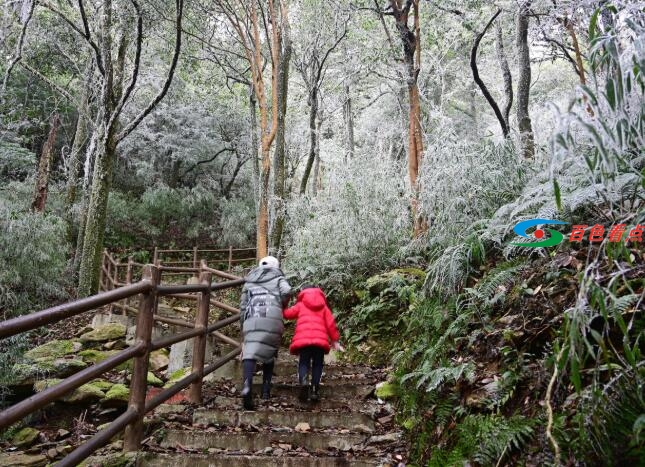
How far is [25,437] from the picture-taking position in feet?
17.5

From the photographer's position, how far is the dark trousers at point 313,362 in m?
4.80

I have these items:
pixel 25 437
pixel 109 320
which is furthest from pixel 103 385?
pixel 109 320

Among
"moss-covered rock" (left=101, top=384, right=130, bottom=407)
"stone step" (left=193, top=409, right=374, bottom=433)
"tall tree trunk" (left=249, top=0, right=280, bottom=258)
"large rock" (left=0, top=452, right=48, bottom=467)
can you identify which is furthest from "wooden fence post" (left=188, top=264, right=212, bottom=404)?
"tall tree trunk" (left=249, top=0, right=280, bottom=258)

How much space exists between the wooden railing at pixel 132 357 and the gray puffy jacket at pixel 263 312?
38 centimetres

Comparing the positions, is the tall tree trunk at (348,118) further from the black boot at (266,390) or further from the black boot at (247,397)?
the black boot at (247,397)

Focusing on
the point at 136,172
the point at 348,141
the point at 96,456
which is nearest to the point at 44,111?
the point at 136,172

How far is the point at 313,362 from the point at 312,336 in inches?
10.4

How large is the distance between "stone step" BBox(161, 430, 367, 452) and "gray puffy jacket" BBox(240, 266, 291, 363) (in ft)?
3.10

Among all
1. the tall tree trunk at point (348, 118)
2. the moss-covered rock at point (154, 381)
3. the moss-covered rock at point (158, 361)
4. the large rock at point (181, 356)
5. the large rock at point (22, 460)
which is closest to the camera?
the large rock at point (22, 460)

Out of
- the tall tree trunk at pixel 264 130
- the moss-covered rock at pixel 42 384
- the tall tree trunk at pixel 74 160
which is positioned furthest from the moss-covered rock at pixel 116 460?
the tall tree trunk at pixel 74 160

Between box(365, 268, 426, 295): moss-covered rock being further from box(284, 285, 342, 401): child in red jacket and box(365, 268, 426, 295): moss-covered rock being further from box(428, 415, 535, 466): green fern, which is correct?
box(428, 415, 535, 466): green fern

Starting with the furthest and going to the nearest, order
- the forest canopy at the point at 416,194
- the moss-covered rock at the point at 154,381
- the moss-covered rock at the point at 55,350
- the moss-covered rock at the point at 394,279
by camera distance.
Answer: the moss-covered rock at the point at 55,350
the moss-covered rock at the point at 154,381
the moss-covered rock at the point at 394,279
the forest canopy at the point at 416,194

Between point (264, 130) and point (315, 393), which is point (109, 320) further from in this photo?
point (315, 393)

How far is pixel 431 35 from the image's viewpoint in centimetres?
1169
